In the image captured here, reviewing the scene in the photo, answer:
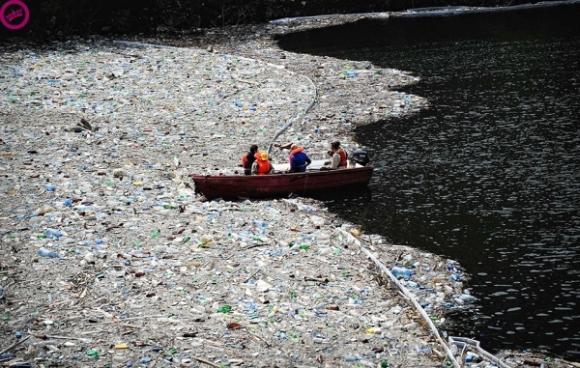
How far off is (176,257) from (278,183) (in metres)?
6.53

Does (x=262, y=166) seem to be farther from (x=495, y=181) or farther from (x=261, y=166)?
(x=495, y=181)

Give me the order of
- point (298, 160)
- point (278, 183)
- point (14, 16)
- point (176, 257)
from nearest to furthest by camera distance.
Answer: point (176, 257) < point (278, 183) < point (298, 160) < point (14, 16)

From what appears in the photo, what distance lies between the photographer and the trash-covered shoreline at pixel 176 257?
12.3m

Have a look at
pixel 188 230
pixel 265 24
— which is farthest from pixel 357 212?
pixel 265 24

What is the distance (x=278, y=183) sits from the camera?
2164 cm

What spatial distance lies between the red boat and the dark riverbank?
3056cm

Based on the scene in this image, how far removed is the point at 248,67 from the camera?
37.8 meters

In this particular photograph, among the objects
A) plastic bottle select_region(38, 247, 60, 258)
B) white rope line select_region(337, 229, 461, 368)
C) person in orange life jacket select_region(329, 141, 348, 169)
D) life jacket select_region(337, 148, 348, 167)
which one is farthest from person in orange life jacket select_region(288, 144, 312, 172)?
plastic bottle select_region(38, 247, 60, 258)

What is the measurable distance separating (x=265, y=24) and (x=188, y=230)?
44.2 meters

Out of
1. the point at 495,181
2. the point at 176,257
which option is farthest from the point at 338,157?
the point at 176,257

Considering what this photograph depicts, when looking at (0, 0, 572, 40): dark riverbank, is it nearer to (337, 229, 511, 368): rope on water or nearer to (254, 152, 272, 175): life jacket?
(254, 152, 272, 175): life jacket

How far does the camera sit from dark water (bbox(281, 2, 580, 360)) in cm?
1509

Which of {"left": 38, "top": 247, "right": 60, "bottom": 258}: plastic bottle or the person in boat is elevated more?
the person in boat

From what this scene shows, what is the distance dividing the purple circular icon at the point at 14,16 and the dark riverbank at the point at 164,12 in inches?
15.0
